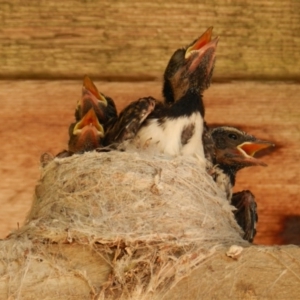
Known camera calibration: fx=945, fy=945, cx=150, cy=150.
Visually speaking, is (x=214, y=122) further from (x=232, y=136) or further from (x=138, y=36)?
(x=138, y=36)

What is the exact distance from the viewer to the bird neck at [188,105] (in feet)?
8.14

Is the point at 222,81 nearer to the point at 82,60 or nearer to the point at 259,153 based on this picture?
the point at 259,153

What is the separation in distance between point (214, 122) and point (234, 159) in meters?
0.12

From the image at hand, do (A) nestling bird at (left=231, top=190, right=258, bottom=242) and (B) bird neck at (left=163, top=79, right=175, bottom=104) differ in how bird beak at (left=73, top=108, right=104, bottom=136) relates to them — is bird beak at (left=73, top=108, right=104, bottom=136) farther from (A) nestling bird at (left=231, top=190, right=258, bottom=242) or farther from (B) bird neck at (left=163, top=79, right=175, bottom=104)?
(A) nestling bird at (left=231, top=190, right=258, bottom=242)

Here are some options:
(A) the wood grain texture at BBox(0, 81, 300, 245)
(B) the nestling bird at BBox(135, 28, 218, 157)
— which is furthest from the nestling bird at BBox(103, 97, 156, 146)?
(A) the wood grain texture at BBox(0, 81, 300, 245)

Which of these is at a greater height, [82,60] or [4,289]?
[82,60]

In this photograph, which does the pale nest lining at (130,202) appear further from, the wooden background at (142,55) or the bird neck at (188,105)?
the wooden background at (142,55)

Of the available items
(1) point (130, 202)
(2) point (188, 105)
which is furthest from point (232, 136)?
(1) point (130, 202)

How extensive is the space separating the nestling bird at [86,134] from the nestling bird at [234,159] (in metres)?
0.30

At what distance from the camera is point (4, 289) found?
182 centimetres

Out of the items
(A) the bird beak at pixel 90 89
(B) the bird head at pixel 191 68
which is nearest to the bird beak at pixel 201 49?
(B) the bird head at pixel 191 68

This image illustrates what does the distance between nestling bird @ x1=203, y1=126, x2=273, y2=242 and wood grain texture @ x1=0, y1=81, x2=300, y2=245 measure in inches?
2.1

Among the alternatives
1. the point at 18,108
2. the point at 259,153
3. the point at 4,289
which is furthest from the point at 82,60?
the point at 4,289

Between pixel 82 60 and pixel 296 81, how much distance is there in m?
0.61
